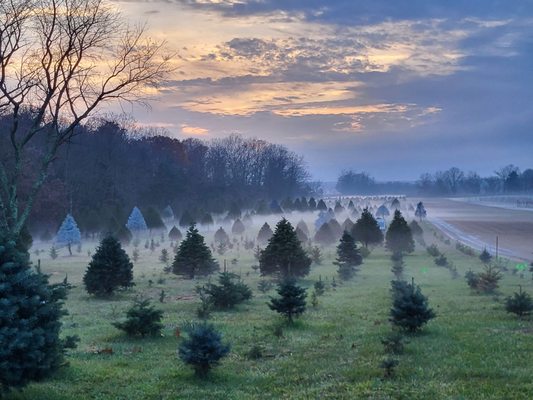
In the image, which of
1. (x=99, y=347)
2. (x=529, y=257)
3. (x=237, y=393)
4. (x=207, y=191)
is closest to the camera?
(x=237, y=393)

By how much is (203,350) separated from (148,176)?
75.7m

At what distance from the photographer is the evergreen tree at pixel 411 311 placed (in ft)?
43.7

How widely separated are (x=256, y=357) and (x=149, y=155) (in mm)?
88587

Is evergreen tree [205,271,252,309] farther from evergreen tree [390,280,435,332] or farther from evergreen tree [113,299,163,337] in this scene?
evergreen tree [390,280,435,332]

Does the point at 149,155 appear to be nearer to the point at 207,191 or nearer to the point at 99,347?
the point at 207,191

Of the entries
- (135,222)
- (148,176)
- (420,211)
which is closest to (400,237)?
(135,222)

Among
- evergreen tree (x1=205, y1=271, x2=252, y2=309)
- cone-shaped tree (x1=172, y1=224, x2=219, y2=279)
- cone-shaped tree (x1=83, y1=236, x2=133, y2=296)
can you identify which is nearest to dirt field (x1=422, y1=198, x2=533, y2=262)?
cone-shaped tree (x1=172, y1=224, x2=219, y2=279)

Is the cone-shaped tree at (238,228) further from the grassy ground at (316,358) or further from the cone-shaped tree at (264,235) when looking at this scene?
the grassy ground at (316,358)

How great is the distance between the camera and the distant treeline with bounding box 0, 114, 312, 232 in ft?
181

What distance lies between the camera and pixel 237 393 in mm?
9258

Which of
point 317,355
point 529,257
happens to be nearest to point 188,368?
point 317,355

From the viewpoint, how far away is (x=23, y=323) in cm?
780

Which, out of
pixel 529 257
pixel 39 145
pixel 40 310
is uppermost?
pixel 39 145

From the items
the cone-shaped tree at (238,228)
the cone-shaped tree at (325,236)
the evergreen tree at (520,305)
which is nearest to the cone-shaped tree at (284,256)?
A: the evergreen tree at (520,305)
